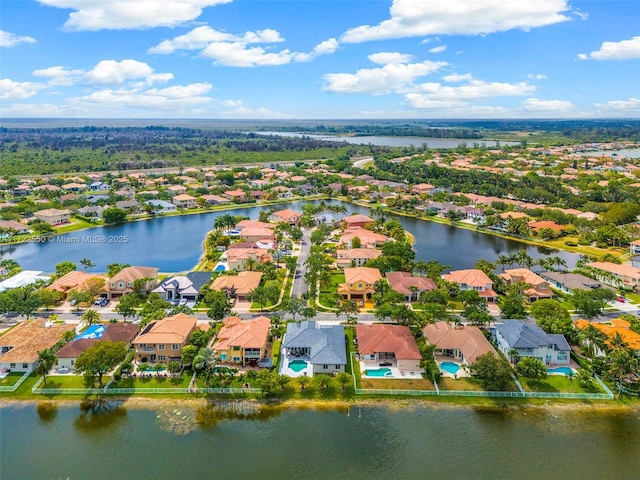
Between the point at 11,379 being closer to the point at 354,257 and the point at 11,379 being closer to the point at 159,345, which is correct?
the point at 159,345

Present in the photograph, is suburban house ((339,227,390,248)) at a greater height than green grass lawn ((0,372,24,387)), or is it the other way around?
suburban house ((339,227,390,248))

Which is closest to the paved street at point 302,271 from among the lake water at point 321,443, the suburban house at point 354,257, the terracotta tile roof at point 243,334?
the suburban house at point 354,257

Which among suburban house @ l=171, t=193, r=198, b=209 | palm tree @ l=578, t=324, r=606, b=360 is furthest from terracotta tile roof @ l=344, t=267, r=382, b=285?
suburban house @ l=171, t=193, r=198, b=209

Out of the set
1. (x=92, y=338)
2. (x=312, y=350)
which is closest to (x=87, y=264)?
(x=92, y=338)

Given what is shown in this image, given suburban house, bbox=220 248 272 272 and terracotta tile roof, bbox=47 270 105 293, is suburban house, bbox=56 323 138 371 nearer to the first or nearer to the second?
terracotta tile roof, bbox=47 270 105 293

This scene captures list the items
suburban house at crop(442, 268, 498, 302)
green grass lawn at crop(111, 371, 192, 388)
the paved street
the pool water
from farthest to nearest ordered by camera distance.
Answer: the paved street, suburban house at crop(442, 268, 498, 302), the pool water, green grass lawn at crop(111, 371, 192, 388)

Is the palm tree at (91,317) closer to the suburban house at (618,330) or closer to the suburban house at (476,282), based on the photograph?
the suburban house at (476,282)
